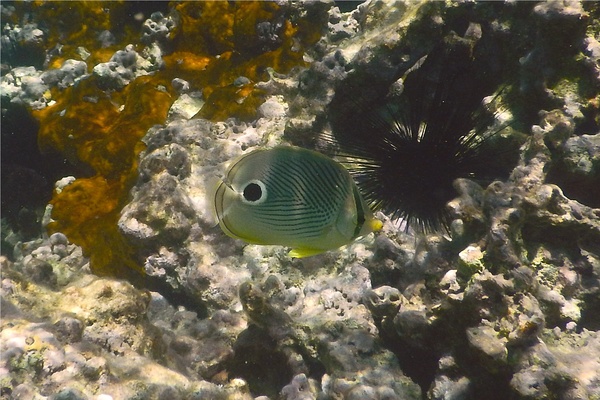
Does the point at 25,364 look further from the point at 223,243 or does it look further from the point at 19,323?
the point at 223,243

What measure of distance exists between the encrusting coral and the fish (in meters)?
2.68

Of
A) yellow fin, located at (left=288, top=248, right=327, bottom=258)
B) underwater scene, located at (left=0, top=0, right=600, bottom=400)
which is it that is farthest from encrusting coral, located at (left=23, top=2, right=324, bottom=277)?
yellow fin, located at (left=288, top=248, right=327, bottom=258)

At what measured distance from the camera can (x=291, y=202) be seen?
1806 millimetres

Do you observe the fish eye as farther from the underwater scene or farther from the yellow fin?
the yellow fin

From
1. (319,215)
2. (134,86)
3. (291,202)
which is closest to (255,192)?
(291,202)

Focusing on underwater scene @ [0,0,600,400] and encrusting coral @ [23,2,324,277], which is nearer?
underwater scene @ [0,0,600,400]

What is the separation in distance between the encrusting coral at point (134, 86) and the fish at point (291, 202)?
2.68 m

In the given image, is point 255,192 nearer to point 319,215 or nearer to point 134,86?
point 319,215

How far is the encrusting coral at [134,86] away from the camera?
4.68m

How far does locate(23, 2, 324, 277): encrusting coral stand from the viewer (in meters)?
4.68

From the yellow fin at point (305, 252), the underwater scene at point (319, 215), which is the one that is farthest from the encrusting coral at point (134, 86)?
the yellow fin at point (305, 252)

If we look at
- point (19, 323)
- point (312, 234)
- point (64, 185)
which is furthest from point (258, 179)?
point (64, 185)

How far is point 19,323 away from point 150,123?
2.72 meters

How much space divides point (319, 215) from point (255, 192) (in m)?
0.28
